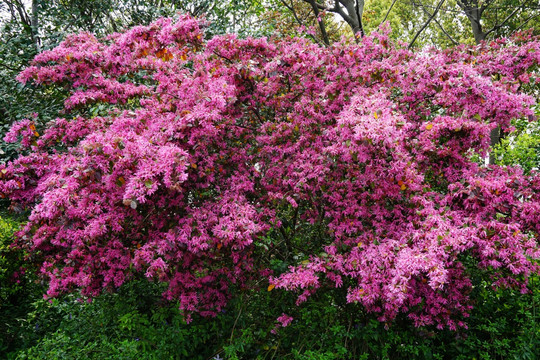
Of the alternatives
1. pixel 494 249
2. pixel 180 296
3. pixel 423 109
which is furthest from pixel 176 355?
pixel 423 109

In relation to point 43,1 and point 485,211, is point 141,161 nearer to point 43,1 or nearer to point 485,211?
point 485,211

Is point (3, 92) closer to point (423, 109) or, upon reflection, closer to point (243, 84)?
point (243, 84)

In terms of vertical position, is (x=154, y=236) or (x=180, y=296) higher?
(x=154, y=236)

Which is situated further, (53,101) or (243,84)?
(53,101)

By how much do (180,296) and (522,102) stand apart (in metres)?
3.48

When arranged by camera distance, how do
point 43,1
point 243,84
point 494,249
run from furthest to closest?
point 43,1 < point 243,84 < point 494,249

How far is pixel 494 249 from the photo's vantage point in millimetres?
2865

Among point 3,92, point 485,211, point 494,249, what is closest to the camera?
point 494,249

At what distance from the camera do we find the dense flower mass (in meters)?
3.04

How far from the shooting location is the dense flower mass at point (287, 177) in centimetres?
304

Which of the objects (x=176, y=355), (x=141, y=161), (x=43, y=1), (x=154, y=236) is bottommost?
(x=176, y=355)

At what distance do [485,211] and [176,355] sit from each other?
116 inches

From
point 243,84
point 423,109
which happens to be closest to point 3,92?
point 243,84

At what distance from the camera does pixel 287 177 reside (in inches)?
150
